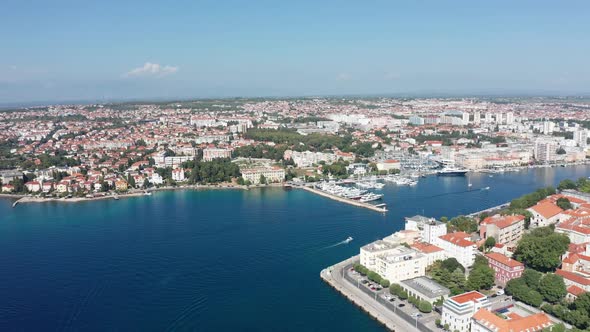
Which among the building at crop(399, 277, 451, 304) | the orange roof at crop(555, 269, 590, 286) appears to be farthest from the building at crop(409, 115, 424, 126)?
the building at crop(399, 277, 451, 304)

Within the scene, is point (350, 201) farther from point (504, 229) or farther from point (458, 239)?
point (458, 239)

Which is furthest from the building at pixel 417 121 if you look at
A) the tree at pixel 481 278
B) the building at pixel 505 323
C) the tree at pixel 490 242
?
the building at pixel 505 323

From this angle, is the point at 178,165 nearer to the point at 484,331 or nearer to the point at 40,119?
the point at 484,331

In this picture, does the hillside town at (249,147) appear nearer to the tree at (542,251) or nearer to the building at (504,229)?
the building at (504,229)

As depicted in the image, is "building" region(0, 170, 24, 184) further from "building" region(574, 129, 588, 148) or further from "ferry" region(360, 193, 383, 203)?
"building" region(574, 129, 588, 148)

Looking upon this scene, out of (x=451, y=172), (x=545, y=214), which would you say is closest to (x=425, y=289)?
(x=545, y=214)
